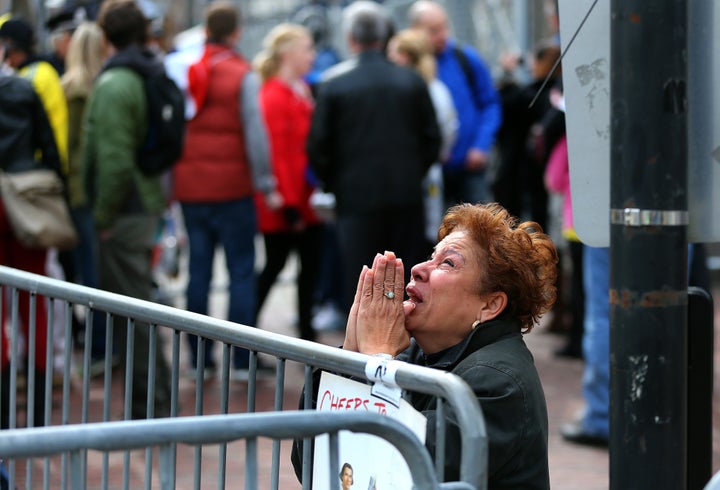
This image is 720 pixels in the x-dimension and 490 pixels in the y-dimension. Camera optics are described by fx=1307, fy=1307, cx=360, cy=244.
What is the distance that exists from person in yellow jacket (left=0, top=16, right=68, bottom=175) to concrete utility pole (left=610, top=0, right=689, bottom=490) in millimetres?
4229

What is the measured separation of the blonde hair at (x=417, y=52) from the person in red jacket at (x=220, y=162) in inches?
59.4

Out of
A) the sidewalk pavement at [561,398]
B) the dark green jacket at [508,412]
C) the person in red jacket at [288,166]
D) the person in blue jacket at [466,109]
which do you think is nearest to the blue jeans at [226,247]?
the person in red jacket at [288,166]

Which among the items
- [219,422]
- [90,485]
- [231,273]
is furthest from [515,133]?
[219,422]

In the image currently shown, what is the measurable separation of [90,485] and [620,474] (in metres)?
2.37

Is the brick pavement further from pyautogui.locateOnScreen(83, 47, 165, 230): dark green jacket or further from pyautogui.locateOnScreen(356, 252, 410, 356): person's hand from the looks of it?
pyautogui.locateOnScreen(83, 47, 165, 230): dark green jacket

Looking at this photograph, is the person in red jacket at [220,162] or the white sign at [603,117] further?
the person in red jacket at [220,162]

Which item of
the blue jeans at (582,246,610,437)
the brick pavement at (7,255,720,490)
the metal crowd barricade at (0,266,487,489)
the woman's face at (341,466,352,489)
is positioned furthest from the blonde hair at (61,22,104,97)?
the woman's face at (341,466,352,489)

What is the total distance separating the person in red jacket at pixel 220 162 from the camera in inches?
287

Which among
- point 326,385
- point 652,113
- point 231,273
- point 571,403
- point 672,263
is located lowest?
point 571,403

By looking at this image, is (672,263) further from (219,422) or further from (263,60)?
(263,60)

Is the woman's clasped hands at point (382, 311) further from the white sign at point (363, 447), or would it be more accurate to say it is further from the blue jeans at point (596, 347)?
the blue jeans at point (596, 347)

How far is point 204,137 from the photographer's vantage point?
7.36m

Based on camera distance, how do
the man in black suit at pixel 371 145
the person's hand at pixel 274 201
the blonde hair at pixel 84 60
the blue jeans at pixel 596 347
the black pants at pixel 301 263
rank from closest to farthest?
the blue jeans at pixel 596 347
the blonde hair at pixel 84 60
the man in black suit at pixel 371 145
the person's hand at pixel 274 201
the black pants at pixel 301 263

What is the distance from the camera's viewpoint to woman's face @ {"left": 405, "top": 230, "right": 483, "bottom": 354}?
125 inches
